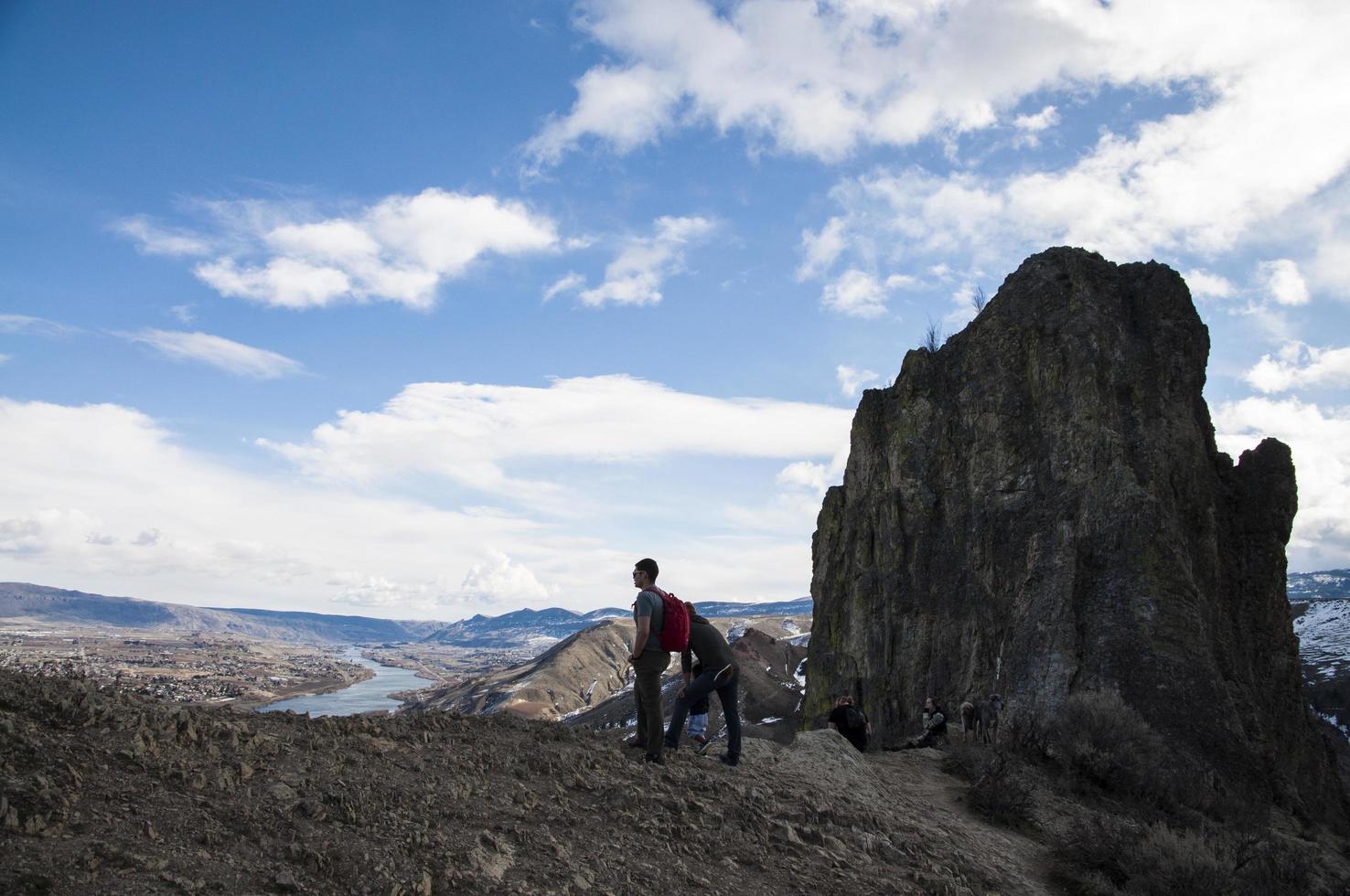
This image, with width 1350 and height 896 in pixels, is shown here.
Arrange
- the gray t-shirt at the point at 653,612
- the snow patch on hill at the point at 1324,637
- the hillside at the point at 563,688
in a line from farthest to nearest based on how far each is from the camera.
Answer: the hillside at the point at 563,688 < the snow patch on hill at the point at 1324,637 < the gray t-shirt at the point at 653,612

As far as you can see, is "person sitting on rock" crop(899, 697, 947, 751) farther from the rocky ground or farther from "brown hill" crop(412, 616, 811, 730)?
"brown hill" crop(412, 616, 811, 730)

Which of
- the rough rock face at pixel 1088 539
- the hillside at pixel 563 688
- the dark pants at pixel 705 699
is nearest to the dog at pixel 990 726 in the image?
the rough rock face at pixel 1088 539

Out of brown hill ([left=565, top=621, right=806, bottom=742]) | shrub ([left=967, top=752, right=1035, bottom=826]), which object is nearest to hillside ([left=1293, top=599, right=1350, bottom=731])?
brown hill ([left=565, top=621, right=806, bottom=742])

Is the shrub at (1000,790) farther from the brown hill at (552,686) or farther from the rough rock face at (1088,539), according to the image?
the brown hill at (552,686)

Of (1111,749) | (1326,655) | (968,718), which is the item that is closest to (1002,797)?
(1111,749)

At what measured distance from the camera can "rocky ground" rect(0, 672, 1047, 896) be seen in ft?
15.5

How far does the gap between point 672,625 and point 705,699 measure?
1.82m

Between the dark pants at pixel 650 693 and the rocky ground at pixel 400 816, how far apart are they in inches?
14.4

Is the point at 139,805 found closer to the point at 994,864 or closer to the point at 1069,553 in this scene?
the point at 994,864

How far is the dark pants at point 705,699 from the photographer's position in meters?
9.80

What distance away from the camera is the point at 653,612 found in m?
9.11

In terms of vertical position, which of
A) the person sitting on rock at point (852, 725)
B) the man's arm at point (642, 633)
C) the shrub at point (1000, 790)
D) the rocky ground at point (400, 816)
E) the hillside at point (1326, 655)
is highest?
the man's arm at point (642, 633)

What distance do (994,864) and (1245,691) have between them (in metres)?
21.1

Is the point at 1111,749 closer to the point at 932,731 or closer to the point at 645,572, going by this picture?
the point at 932,731
